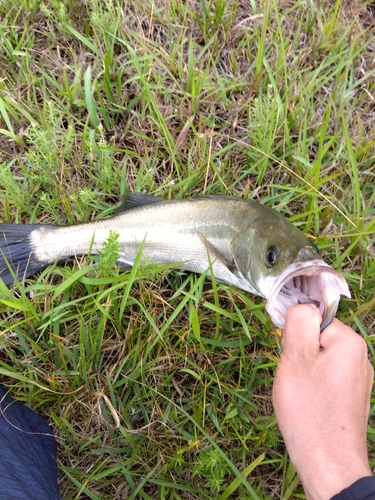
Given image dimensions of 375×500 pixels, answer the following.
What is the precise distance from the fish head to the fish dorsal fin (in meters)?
0.70

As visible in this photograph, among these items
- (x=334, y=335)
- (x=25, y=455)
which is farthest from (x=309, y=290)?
(x=25, y=455)

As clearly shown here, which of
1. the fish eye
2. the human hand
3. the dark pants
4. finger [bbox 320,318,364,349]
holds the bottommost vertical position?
the dark pants

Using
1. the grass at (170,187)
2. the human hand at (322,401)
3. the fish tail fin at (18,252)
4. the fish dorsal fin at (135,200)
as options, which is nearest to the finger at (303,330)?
the human hand at (322,401)

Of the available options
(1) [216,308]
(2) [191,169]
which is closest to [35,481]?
(1) [216,308]

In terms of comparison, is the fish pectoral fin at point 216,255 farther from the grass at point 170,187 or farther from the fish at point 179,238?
the grass at point 170,187

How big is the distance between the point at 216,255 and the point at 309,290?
29.7 inches

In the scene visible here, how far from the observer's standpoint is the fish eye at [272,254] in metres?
2.21

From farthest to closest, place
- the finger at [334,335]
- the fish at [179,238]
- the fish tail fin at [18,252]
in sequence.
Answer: the fish tail fin at [18,252], the fish at [179,238], the finger at [334,335]

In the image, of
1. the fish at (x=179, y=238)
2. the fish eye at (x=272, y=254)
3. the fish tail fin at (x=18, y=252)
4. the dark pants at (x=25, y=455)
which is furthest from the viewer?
the fish tail fin at (x=18, y=252)

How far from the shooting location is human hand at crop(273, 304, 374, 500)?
1.67 m

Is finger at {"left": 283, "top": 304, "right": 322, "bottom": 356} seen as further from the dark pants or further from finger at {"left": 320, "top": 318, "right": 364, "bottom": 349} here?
the dark pants

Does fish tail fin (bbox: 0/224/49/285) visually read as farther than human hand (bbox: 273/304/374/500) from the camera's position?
Yes

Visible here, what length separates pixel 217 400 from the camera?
2.65 meters

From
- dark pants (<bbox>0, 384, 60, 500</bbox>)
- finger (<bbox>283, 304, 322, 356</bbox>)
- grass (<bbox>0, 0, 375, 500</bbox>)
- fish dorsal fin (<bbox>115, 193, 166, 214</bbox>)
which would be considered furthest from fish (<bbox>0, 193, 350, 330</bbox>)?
dark pants (<bbox>0, 384, 60, 500</bbox>)
